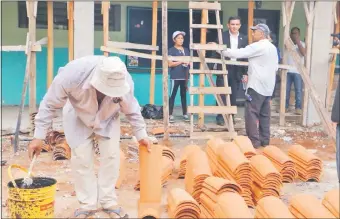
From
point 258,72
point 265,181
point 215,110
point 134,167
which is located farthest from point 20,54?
point 265,181

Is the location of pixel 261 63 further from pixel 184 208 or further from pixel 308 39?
pixel 184 208

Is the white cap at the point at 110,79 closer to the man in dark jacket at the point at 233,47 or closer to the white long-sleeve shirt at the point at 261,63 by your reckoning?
the white long-sleeve shirt at the point at 261,63

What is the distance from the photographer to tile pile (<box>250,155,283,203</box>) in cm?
555

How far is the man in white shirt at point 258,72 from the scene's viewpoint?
26.3 ft

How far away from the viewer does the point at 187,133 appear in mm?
9352

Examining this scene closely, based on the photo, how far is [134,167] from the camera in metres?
7.12

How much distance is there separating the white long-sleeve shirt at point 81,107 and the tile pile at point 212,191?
31.7 inches

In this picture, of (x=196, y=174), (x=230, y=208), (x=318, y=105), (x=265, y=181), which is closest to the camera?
(x=230, y=208)

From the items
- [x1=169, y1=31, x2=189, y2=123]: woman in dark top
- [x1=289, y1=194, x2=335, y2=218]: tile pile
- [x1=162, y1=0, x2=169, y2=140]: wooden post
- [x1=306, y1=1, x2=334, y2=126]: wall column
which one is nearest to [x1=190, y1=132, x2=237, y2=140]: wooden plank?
[x1=162, y1=0, x2=169, y2=140]: wooden post

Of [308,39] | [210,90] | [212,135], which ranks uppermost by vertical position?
[308,39]

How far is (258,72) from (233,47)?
139cm

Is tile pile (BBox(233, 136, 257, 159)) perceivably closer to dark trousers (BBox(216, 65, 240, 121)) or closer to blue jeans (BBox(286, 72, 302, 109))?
dark trousers (BBox(216, 65, 240, 121))

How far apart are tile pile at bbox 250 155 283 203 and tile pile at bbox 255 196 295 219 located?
102 cm

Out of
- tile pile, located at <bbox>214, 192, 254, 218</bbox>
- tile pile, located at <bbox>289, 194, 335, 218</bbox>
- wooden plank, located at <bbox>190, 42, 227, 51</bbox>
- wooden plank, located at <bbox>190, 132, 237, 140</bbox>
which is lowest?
wooden plank, located at <bbox>190, 132, 237, 140</bbox>
